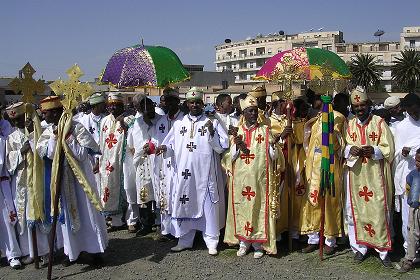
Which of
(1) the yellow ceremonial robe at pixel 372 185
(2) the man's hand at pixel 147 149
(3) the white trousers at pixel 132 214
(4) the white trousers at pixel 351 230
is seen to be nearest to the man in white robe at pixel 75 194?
(2) the man's hand at pixel 147 149

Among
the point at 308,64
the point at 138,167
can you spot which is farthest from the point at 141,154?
the point at 308,64

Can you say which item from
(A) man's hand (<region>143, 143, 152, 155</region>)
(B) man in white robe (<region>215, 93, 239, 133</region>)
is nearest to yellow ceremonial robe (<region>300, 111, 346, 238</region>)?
(B) man in white robe (<region>215, 93, 239, 133</region>)

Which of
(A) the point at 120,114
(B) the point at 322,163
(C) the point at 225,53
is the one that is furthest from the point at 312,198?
(C) the point at 225,53

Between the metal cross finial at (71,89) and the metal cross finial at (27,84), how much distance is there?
69 cm

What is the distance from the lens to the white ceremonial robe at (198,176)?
23.6ft

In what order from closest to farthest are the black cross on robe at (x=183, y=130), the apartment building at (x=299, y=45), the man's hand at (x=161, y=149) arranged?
the black cross on robe at (x=183, y=130) < the man's hand at (x=161, y=149) < the apartment building at (x=299, y=45)

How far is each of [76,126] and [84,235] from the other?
5.07ft

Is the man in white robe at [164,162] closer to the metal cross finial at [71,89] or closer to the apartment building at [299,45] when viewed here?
the metal cross finial at [71,89]

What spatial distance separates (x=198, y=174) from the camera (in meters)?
7.24

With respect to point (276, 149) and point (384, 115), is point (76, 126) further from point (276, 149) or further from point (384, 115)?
point (384, 115)

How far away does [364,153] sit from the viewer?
6.22 m


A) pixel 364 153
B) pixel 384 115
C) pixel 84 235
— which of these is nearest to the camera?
pixel 364 153

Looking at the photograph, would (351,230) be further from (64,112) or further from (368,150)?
(64,112)

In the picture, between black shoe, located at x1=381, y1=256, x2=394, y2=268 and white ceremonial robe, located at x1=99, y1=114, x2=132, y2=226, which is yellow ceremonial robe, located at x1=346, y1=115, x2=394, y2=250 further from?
white ceremonial robe, located at x1=99, y1=114, x2=132, y2=226
